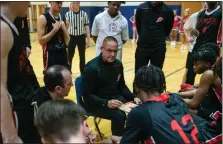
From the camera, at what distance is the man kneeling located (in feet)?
10.5

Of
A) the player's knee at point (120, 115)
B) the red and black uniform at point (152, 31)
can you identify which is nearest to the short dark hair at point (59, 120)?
the player's knee at point (120, 115)

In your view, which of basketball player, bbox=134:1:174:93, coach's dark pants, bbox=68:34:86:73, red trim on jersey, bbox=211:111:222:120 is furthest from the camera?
coach's dark pants, bbox=68:34:86:73

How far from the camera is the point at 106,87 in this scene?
3.37m

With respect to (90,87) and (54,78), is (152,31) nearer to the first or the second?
A: (90,87)

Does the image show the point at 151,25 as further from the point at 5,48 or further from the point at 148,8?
the point at 5,48

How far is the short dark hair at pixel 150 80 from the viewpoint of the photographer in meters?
2.18

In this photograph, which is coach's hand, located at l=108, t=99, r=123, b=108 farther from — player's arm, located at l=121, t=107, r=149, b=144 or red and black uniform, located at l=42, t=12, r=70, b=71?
red and black uniform, located at l=42, t=12, r=70, b=71

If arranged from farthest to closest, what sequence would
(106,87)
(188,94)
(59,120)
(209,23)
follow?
1. (209,23)
2. (106,87)
3. (188,94)
4. (59,120)

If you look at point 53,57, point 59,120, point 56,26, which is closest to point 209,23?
point 56,26

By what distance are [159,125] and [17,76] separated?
3.22 feet

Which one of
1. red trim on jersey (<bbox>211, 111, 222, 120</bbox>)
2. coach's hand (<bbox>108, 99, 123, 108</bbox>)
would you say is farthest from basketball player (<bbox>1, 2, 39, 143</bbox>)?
red trim on jersey (<bbox>211, 111, 222, 120</bbox>)

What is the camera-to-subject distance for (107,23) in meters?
4.60

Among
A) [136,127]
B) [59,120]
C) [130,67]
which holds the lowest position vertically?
[130,67]

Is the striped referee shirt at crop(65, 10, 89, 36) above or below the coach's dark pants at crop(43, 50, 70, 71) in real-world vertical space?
above
